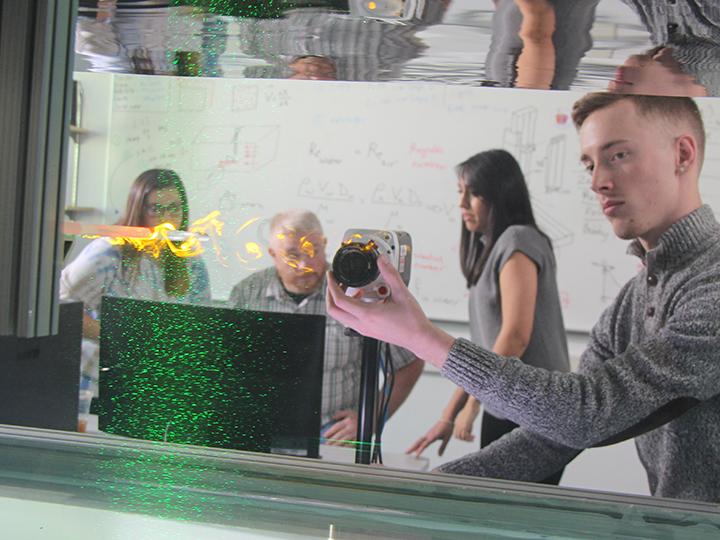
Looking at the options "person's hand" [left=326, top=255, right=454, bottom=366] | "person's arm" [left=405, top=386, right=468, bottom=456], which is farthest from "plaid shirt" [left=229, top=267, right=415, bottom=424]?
"person's arm" [left=405, top=386, right=468, bottom=456]

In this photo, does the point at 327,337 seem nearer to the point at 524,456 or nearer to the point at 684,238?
the point at 524,456

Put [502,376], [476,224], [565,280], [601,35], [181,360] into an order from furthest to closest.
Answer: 1. [565,280]
2. [476,224]
3. [181,360]
4. [502,376]
5. [601,35]

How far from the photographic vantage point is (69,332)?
759 mm

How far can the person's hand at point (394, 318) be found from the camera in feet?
2.46

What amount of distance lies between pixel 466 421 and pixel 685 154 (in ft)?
3.83

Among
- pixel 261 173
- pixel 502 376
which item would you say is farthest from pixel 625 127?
pixel 261 173

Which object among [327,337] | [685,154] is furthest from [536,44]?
[327,337]

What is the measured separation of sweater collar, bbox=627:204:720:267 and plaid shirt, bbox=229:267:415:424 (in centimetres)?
33

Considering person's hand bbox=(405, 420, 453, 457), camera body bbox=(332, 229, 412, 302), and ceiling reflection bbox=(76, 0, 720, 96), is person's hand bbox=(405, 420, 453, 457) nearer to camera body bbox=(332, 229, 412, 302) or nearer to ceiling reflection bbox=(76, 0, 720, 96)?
camera body bbox=(332, 229, 412, 302)

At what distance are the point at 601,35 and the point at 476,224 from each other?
1011mm

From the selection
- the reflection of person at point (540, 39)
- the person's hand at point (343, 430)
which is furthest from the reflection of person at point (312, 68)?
the person's hand at point (343, 430)

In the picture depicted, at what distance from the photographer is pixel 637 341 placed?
2.73 feet

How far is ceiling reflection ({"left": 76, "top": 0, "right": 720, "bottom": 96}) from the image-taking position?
1.67 ft

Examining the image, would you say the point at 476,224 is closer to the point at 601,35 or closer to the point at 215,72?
the point at 215,72
